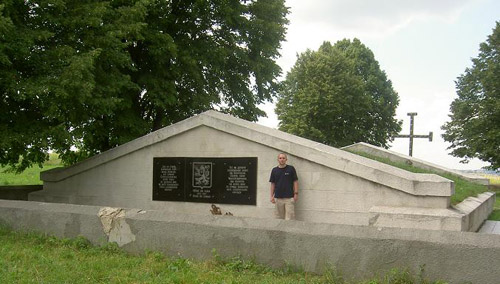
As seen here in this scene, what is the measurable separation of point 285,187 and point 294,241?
402 centimetres

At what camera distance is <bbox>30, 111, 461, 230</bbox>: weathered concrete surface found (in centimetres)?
880

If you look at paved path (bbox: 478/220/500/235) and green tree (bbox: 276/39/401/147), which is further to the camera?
green tree (bbox: 276/39/401/147)

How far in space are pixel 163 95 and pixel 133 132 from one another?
159cm

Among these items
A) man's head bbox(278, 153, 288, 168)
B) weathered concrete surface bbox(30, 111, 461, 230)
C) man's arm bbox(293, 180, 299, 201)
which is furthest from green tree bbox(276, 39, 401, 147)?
man's head bbox(278, 153, 288, 168)

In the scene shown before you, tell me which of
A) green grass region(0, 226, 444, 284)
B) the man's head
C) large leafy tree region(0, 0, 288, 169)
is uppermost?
large leafy tree region(0, 0, 288, 169)

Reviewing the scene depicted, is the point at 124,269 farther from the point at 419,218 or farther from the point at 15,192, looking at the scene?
the point at 15,192

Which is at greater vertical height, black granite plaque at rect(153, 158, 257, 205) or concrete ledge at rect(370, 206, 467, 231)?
black granite plaque at rect(153, 158, 257, 205)

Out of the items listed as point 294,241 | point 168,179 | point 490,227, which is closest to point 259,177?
point 168,179

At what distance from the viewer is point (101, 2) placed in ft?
39.3

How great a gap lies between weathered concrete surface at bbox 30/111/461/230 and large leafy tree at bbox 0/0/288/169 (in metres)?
1.21

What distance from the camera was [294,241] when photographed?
5262 millimetres

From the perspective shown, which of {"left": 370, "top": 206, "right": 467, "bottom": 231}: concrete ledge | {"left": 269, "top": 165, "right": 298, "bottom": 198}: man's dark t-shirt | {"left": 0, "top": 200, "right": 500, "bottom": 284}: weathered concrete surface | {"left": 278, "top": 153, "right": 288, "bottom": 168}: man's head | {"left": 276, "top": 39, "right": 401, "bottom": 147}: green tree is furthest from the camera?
{"left": 276, "top": 39, "right": 401, "bottom": 147}: green tree

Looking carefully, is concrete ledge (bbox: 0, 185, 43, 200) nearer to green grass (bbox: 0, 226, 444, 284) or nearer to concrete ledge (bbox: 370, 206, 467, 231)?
green grass (bbox: 0, 226, 444, 284)

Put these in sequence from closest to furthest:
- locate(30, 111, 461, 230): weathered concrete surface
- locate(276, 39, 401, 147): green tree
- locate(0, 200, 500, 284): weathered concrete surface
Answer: locate(0, 200, 500, 284): weathered concrete surface → locate(30, 111, 461, 230): weathered concrete surface → locate(276, 39, 401, 147): green tree
